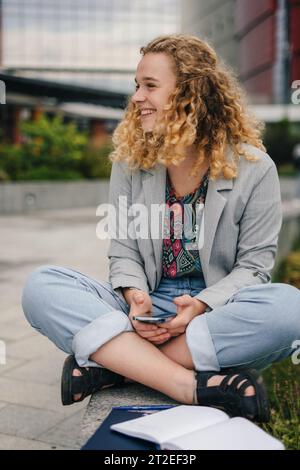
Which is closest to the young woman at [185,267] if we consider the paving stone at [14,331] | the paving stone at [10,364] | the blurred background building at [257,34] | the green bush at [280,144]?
the paving stone at [10,364]

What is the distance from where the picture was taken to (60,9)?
172 ft

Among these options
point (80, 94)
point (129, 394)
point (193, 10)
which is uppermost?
point (193, 10)

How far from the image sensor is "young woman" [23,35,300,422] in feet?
8.09

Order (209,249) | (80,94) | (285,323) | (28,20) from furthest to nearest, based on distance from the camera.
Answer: (28,20), (80,94), (209,249), (285,323)

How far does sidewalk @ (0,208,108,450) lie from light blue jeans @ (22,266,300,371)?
1.54 feet

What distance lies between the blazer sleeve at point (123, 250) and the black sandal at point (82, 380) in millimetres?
385

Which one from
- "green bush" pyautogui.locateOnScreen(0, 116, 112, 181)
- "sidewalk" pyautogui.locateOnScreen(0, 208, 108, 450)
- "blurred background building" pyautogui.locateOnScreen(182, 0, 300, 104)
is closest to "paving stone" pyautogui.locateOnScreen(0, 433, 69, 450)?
"sidewalk" pyautogui.locateOnScreen(0, 208, 108, 450)

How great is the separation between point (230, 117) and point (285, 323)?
91 centimetres

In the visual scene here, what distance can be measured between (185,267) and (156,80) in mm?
752

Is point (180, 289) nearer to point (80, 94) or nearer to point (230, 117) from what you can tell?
point (230, 117)

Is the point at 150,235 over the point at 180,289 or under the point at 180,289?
over

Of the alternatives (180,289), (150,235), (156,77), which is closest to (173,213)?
(150,235)

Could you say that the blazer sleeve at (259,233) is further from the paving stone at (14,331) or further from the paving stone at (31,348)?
the paving stone at (14,331)
